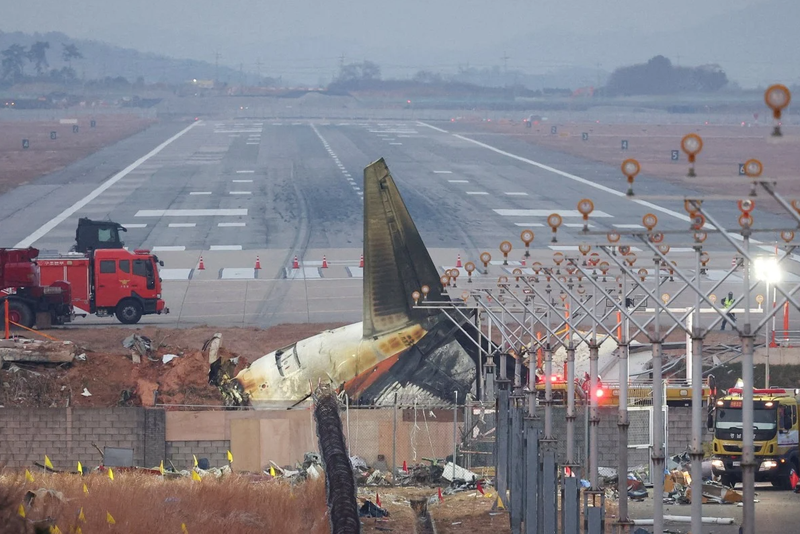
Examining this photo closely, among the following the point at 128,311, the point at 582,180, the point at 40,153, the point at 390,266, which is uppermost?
the point at 40,153

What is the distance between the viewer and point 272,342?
55.2m

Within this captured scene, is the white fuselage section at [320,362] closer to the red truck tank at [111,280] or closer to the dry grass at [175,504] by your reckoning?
the dry grass at [175,504]

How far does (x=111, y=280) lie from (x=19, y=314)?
4700 mm

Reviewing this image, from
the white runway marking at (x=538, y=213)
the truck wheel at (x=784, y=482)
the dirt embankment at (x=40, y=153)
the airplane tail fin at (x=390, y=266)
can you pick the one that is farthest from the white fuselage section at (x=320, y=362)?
the dirt embankment at (x=40, y=153)

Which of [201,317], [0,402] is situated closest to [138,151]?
[201,317]

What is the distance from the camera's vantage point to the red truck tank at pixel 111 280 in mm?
59594

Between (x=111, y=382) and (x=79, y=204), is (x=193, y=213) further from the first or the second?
(x=111, y=382)

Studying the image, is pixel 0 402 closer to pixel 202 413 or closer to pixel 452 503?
pixel 202 413

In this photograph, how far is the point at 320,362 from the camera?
41.1m

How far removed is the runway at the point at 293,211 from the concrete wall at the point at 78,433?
12783 mm

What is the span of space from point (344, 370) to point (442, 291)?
13.1 feet

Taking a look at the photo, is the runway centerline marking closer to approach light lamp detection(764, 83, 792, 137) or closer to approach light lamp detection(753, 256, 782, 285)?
approach light lamp detection(753, 256, 782, 285)

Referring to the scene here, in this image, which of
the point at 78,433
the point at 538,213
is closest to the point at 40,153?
the point at 538,213

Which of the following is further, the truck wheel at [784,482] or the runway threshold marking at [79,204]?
the runway threshold marking at [79,204]
